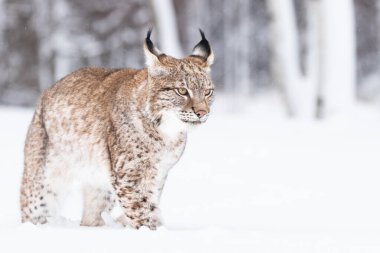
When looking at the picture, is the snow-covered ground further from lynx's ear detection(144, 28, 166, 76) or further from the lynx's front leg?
lynx's ear detection(144, 28, 166, 76)

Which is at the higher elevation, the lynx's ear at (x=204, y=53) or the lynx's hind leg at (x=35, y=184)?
the lynx's ear at (x=204, y=53)

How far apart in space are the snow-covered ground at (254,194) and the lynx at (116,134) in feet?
0.81

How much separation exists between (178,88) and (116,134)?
568 mm

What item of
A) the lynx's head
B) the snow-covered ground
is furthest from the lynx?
the snow-covered ground

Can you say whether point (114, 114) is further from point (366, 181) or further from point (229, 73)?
point (229, 73)

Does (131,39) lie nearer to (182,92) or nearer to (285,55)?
(285,55)

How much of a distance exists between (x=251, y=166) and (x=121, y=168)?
517cm

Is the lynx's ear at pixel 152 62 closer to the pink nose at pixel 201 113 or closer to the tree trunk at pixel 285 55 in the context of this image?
the pink nose at pixel 201 113

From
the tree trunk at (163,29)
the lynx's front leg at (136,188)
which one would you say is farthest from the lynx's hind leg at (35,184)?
the tree trunk at (163,29)

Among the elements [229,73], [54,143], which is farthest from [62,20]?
[54,143]

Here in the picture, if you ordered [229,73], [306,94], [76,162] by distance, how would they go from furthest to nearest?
[229,73]
[306,94]
[76,162]

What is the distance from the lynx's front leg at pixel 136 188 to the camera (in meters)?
5.24

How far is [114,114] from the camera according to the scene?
18.0 feet

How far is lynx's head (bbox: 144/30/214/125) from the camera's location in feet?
16.4
